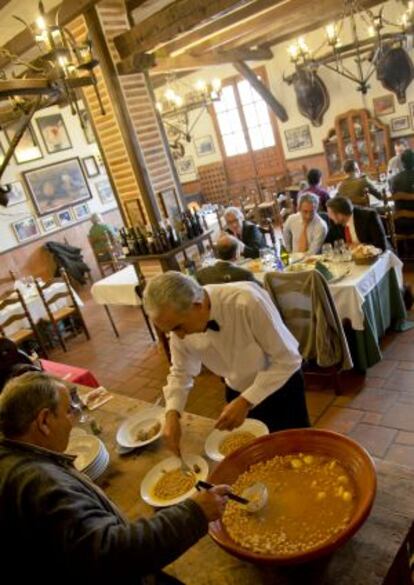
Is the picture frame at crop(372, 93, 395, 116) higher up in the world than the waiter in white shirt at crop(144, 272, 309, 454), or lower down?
higher up

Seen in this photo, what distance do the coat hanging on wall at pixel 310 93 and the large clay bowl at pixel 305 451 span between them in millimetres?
9230

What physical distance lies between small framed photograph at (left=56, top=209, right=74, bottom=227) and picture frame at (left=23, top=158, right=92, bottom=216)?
4.2 inches

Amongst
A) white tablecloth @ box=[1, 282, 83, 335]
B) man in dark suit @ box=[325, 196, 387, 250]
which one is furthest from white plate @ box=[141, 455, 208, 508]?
white tablecloth @ box=[1, 282, 83, 335]

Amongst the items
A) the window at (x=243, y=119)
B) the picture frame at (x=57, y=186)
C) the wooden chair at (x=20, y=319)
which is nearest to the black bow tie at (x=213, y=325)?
the wooden chair at (x=20, y=319)

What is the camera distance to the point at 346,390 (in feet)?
12.2

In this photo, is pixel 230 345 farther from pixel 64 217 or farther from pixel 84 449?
pixel 64 217

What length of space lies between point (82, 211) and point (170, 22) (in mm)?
6230

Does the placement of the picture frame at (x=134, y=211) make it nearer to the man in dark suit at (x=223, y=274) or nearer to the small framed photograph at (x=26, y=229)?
the man in dark suit at (x=223, y=274)

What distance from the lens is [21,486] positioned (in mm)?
→ 1053

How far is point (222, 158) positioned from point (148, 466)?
10.9 metres

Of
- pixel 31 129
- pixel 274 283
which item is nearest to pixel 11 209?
pixel 31 129

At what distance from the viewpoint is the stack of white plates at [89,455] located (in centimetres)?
183

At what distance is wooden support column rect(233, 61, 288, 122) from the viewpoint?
9664mm

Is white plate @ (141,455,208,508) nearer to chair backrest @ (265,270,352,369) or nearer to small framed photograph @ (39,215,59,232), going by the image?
chair backrest @ (265,270,352,369)
